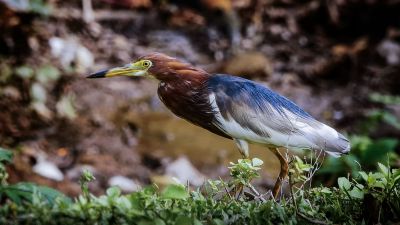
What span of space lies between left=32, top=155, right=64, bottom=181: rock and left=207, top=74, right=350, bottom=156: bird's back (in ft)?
7.56

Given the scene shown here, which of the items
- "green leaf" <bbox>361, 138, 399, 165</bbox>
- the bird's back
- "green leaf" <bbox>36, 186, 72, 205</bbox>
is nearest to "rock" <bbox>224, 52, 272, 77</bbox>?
"green leaf" <bbox>361, 138, 399, 165</bbox>

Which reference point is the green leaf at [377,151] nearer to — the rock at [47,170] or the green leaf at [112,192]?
the rock at [47,170]

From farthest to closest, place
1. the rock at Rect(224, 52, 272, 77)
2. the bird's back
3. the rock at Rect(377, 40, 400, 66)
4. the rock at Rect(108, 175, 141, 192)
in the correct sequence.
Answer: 1. the rock at Rect(377, 40, 400, 66)
2. the rock at Rect(224, 52, 272, 77)
3. the rock at Rect(108, 175, 141, 192)
4. the bird's back

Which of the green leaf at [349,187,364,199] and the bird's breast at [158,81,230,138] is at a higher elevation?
the bird's breast at [158,81,230,138]

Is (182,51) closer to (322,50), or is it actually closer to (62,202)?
(322,50)

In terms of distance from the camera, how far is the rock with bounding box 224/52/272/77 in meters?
5.92

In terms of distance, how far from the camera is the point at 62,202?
4.71 feet

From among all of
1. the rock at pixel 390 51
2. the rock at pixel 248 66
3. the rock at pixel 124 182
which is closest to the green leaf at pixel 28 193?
the rock at pixel 124 182

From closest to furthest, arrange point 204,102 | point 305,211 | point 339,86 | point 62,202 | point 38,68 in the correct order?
1. point 62,202
2. point 305,211
3. point 204,102
4. point 38,68
5. point 339,86

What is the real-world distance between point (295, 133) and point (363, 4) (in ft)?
19.1

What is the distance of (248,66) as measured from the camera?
6023 millimetres

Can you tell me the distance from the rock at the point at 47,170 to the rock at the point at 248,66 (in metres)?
2.39

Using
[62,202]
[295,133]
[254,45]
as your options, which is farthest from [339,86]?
[62,202]

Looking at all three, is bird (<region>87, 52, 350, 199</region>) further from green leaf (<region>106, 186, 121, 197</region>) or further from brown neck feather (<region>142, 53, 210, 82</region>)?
green leaf (<region>106, 186, 121, 197</region>)
